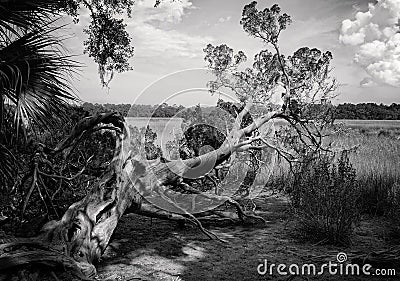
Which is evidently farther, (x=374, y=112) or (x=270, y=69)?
(x=374, y=112)

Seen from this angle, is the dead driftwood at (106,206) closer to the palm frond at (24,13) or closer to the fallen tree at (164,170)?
the fallen tree at (164,170)

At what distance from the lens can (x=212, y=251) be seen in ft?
17.0

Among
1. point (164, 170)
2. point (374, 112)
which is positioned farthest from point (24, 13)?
point (374, 112)

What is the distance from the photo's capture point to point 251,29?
29.0 ft

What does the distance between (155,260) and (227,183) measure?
5.41 meters

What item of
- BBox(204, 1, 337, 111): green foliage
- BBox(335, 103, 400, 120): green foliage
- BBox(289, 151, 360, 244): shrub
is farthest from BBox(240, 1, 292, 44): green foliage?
BBox(335, 103, 400, 120): green foliage

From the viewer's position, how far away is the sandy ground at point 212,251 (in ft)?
14.3

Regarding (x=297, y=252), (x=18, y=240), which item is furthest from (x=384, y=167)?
(x=18, y=240)

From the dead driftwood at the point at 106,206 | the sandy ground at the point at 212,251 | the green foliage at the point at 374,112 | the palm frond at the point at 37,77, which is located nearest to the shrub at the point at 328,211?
the sandy ground at the point at 212,251

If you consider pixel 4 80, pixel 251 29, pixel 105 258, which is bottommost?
pixel 105 258

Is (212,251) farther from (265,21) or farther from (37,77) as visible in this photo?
(265,21)

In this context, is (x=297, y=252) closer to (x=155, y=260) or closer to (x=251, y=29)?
(x=155, y=260)

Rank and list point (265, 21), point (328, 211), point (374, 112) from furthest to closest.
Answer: point (374, 112), point (265, 21), point (328, 211)

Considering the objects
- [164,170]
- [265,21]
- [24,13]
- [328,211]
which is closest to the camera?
[24,13]
